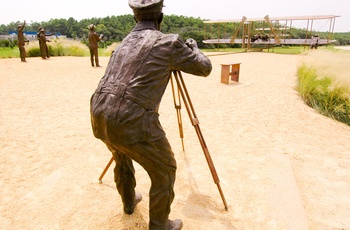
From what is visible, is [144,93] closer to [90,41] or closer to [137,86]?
[137,86]

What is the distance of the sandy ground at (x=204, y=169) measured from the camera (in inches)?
108

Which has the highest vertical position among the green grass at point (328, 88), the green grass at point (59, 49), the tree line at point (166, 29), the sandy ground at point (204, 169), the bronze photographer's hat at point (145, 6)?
the tree line at point (166, 29)

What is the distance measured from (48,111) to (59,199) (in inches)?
154

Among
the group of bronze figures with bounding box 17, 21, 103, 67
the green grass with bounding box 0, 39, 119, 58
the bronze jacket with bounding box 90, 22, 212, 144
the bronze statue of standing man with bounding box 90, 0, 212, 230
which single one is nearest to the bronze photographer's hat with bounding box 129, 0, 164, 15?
the bronze statue of standing man with bounding box 90, 0, 212, 230

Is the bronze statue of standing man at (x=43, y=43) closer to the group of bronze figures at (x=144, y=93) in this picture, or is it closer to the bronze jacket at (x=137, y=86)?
the group of bronze figures at (x=144, y=93)

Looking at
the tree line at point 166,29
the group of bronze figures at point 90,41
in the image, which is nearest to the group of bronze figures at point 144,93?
the group of bronze figures at point 90,41

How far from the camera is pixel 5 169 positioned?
370 centimetres

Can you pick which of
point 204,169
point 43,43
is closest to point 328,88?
point 204,169

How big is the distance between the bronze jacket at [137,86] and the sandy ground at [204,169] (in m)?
1.21

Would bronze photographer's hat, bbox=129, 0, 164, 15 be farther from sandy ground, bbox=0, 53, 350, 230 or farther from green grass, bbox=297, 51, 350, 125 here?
green grass, bbox=297, 51, 350, 125

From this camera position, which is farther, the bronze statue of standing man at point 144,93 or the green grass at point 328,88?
the green grass at point 328,88

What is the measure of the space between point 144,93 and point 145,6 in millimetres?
695

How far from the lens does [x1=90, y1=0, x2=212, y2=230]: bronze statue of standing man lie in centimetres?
187

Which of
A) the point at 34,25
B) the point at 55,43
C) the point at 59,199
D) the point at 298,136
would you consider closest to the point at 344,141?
the point at 298,136
